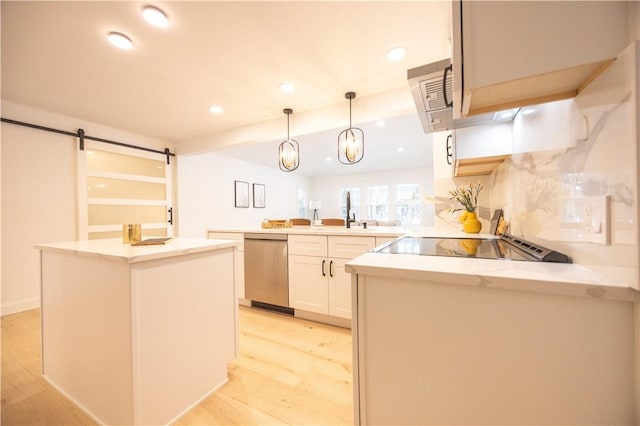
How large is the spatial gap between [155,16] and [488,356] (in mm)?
2493

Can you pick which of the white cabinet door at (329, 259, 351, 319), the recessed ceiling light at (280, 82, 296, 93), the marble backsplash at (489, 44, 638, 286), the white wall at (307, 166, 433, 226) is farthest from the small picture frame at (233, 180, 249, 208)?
the marble backsplash at (489, 44, 638, 286)

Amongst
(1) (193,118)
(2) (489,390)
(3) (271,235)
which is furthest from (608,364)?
(1) (193,118)

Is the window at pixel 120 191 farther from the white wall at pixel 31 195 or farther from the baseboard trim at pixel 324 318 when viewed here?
the baseboard trim at pixel 324 318

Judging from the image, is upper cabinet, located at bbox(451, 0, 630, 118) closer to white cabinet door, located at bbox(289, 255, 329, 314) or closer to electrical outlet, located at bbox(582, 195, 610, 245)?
electrical outlet, located at bbox(582, 195, 610, 245)

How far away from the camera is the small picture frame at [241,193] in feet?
19.1

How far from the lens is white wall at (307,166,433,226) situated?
746cm

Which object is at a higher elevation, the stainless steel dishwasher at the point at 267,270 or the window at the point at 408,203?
the window at the point at 408,203

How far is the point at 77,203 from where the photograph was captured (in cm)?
326

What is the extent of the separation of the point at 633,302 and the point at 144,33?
110 inches

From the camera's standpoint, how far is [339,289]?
2.33 metres

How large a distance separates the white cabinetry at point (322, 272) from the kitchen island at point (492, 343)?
149 cm

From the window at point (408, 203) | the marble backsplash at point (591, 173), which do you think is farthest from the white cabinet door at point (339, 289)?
the window at point (408, 203)

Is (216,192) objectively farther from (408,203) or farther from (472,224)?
(408,203)

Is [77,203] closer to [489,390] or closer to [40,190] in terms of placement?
[40,190]
